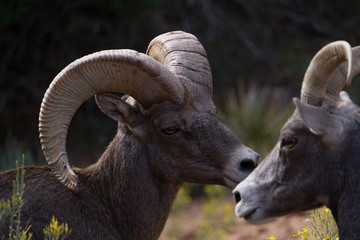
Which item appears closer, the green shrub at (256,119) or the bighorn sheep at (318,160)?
the bighorn sheep at (318,160)

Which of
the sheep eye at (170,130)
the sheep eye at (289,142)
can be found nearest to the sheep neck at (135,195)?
the sheep eye at (170,130)

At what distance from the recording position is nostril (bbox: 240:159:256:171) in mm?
5164

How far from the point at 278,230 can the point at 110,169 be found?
4.07m

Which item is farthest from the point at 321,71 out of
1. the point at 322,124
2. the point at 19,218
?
the point at 19,218

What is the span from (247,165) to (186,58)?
1.17m

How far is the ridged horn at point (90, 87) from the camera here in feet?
16.7

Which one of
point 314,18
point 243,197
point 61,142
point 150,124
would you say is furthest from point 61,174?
point 314,18

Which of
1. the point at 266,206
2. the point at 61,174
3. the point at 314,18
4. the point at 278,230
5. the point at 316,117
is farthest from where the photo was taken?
the point at 314,18

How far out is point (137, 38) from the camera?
13398 millimetres

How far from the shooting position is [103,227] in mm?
5246

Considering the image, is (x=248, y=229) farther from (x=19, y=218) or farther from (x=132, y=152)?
(x=19, y=218)

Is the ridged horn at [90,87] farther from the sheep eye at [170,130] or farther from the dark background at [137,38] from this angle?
the dark background at [137,38]

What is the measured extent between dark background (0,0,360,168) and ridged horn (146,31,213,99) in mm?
5663

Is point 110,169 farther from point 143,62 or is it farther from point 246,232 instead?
point 246,232
